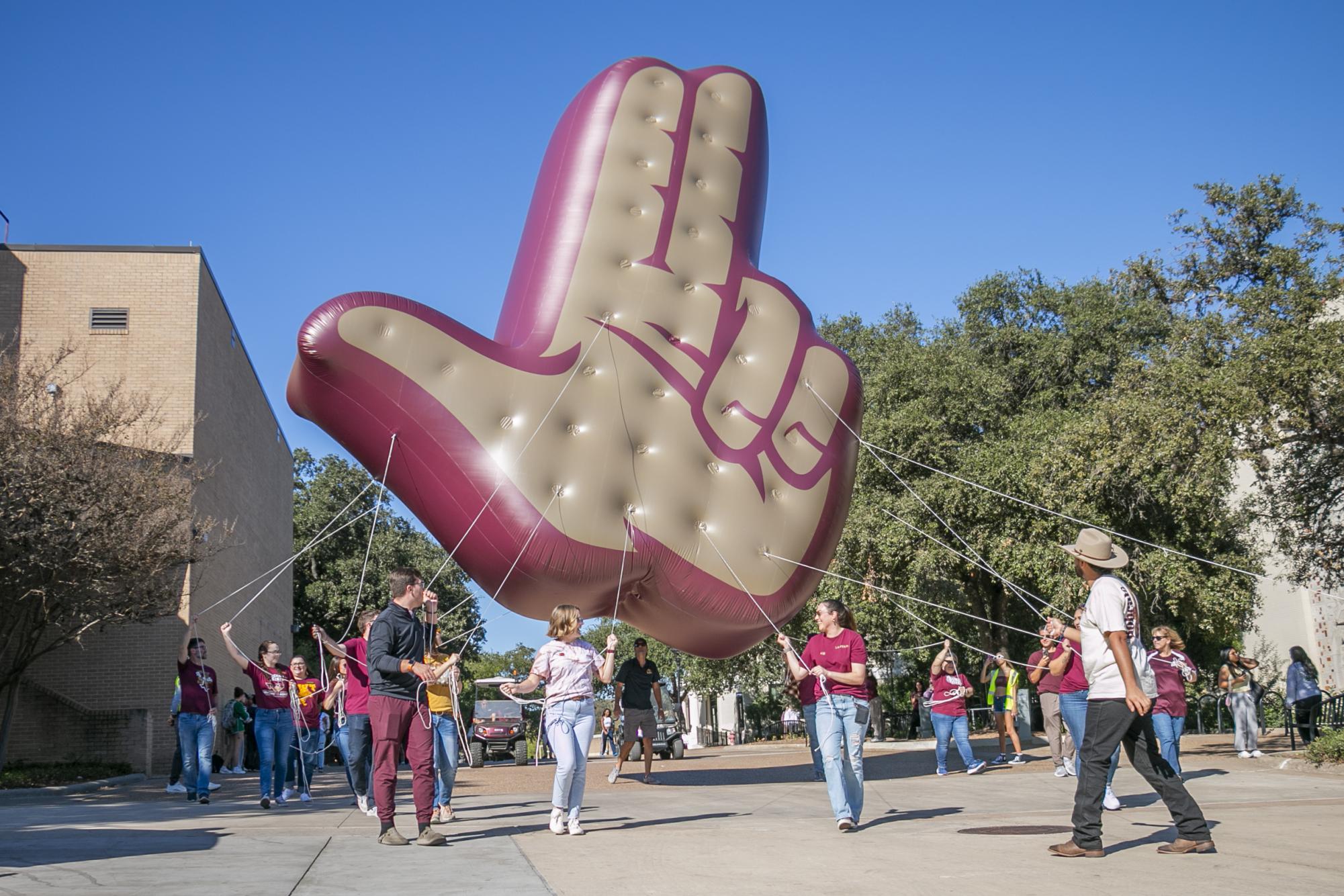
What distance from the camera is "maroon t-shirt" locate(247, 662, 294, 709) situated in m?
10.6

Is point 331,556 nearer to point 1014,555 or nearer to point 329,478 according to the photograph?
point 329,478

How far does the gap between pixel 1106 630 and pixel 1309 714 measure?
1084cm

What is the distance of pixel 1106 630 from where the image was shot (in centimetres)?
631

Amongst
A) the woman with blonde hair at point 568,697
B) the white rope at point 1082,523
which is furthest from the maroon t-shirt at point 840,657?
the white rope at point 1082,523

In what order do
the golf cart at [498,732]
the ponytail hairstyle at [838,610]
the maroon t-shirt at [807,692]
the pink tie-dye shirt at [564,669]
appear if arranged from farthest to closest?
1. the golf cart at [498,732]
2. the maroon t-shirt at [807,692]
3. the ponytail hairstyle at [838,610]
4. the pink tie-dye shirt at [564,669]

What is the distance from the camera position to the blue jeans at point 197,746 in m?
11.4

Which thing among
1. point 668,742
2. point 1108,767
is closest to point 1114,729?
point 1108,767

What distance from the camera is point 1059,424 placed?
75.7 feet

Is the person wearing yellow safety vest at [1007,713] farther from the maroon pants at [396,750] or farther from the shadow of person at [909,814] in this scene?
the maroon pants at [396,750]

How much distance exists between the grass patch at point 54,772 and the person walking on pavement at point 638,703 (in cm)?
789

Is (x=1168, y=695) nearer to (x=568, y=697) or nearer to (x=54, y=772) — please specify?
(x=568, y=697)

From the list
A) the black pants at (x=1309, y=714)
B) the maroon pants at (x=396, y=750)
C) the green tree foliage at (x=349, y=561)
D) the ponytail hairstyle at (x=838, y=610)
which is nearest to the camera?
the maroon pants at (x=396, y=750)

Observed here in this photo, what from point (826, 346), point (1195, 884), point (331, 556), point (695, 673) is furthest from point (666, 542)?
point (331, 556)

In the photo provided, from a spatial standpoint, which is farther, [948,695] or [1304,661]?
[1304,661]
